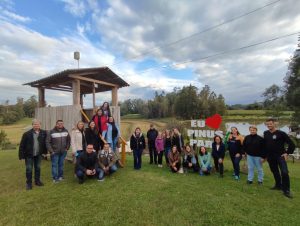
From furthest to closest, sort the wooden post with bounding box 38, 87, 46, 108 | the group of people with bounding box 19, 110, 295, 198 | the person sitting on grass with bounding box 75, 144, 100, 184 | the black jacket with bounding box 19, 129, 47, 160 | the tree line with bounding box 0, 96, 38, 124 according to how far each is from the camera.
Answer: the tree line with bounding box 0, 96, 38, 124 < the wooden post with bounding box 38, 87, 46, 108 < the person sitting on grass with bounding box 75, 144, 100, 184 < the black jacket with bounding box 19, 129, 47, 160 < the group of people with bounding box 19, 110, 295, 198

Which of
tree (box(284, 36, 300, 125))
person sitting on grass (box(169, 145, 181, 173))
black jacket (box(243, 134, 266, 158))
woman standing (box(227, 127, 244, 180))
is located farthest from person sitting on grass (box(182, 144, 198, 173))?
tree (box(284, 36, 300, 125))

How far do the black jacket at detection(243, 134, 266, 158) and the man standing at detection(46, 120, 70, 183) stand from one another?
5.21 m

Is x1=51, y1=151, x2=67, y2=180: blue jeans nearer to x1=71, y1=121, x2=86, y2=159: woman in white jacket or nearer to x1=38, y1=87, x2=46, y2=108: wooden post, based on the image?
x1=71, y1=121, x2=86, y2=159: woman in white jacket

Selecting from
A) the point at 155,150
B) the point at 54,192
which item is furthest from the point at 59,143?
the point at 155,150

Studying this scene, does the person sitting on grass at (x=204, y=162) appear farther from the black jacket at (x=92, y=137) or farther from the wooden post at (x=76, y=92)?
the wooden post at (x=76, y=92)

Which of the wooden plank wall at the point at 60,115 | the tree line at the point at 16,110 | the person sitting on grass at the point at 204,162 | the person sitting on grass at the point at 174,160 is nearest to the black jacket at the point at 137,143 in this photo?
the person sitting on grass at the point at 174,160

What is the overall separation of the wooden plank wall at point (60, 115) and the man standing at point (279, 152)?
660 centimetres

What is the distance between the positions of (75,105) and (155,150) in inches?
143

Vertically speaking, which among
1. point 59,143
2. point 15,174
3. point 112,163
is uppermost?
point 59,143

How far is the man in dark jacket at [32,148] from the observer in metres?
6.18

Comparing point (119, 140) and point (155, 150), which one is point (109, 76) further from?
point (155, 150)

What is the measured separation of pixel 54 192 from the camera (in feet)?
19.7

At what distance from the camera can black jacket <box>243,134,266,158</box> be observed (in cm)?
625

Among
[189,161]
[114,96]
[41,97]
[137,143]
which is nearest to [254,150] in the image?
[189,161]
